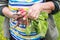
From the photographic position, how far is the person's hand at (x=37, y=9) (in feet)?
7.80

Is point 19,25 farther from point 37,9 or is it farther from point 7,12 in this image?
point 37,9

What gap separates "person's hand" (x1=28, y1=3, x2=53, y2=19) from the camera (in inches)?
93.7

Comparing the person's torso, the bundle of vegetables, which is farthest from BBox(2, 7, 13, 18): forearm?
the bundle of vegetables

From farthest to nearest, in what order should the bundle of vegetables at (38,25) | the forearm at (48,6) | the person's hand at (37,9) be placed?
the forearm at (48,6) < the bundle of vegetables at (38,25) < the person's hand at (37,9)

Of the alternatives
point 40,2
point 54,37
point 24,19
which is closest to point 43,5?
point 40,2

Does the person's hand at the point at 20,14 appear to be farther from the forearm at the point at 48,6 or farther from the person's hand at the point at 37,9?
the forearm at the point at 48,6

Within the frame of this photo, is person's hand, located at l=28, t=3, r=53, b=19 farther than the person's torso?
No

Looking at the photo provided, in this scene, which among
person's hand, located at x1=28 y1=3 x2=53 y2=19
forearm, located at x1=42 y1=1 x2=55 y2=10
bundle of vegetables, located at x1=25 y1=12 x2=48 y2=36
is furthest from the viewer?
forearm, located at x1=42 y1=1 x2=55 y2=10

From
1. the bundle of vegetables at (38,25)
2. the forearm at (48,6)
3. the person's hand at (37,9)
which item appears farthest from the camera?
the forearm at (48,6)

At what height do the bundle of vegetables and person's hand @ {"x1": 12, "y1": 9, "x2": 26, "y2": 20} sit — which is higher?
person's hand @ {"x1": 12, "y1": 9, "x2": 26, "y2": 20}

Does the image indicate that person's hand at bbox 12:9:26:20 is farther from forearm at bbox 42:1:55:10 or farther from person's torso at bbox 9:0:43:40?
forearm at bbox 42:1:55:10

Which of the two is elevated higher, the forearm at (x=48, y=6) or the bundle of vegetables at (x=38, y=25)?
the forearm at (x=48, y=6)

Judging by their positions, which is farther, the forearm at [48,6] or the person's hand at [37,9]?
the forearm at [48,6]

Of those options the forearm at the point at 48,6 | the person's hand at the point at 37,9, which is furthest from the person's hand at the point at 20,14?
the forearm at the point at 48,6
